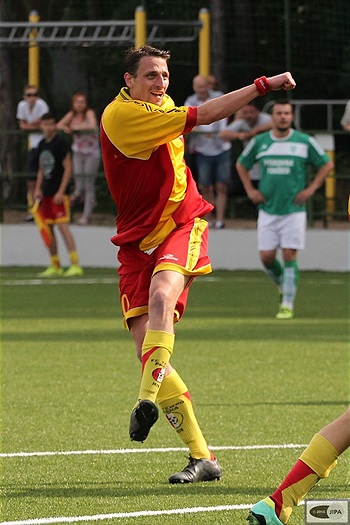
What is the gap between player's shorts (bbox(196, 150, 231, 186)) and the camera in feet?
72.1

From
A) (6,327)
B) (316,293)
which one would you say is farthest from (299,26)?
(6,327)

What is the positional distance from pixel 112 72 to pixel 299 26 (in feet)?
10.6

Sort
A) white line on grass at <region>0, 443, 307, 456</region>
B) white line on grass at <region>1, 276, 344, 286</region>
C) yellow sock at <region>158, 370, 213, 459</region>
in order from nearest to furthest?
yellow sock at <region>158, 370, 213, 459</region> → white line on grass at <region>0, 443, 307, 456</region> → white line on grass at <region>1, 276, 344, 286</region>

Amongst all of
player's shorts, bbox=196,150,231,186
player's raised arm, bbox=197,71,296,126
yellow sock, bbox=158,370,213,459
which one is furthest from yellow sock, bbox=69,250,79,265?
player's raised arm, bbox=197,71,296,126

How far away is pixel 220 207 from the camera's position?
22.0 meters

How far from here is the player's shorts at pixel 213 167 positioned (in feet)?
72.1

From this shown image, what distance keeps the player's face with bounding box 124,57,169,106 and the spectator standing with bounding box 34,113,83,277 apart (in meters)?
13.1

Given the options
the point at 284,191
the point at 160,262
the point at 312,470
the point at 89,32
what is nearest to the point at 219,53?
the point at 89,32

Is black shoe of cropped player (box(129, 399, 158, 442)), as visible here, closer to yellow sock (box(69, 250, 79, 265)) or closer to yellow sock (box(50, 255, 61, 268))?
yellow sock (box(69, 250, 79, 265))

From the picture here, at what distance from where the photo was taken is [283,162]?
51.4ft

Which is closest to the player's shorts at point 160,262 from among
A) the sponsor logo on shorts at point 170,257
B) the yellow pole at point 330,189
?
the sponsor logo on shorts at point 170,257

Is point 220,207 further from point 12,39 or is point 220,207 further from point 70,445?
point 70,445

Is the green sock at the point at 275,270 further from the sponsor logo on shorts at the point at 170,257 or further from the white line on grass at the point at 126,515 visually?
the white line on grass at the point at 126,515

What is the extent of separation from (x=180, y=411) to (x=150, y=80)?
1.60 metres
